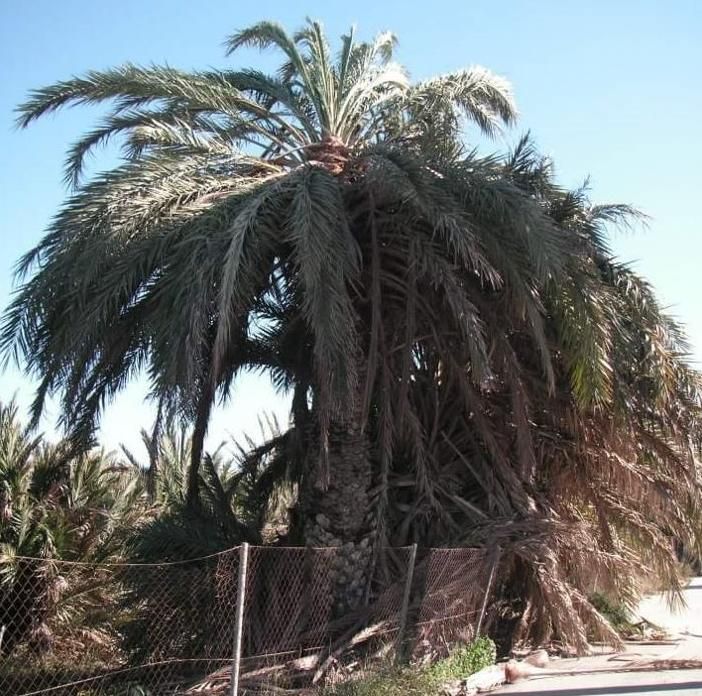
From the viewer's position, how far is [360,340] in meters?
11.1

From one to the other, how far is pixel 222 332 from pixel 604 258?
5636mm

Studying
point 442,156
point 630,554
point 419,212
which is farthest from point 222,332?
point 630,554

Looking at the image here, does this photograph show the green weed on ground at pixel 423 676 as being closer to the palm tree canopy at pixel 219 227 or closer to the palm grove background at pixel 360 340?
the palm grove background at pixel 360 340

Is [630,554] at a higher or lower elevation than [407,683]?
higher

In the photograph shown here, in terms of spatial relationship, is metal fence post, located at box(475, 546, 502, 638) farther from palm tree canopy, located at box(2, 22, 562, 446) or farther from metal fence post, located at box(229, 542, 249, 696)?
metal fence post, located at box(229, 542, 249, 696)

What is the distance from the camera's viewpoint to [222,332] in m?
8.15

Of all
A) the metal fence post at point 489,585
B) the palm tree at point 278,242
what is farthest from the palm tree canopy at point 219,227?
the metal fence post at point 489,585

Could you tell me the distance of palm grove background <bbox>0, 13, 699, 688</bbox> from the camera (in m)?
9.09

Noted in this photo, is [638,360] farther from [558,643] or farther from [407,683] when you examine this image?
[407,683]

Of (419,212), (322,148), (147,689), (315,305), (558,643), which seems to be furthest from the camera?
(558,643)

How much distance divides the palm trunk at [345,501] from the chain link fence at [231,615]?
31 centimetres

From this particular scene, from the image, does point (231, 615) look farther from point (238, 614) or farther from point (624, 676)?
point (624, 676)

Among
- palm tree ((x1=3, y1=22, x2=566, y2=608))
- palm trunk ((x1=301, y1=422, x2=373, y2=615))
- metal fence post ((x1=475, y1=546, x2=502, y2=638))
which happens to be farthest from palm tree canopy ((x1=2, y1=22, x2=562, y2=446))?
metal fence post ((x1=475, y1=546, x2=502, y2=638))

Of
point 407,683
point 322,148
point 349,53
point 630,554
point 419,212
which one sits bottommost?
point 407,683
